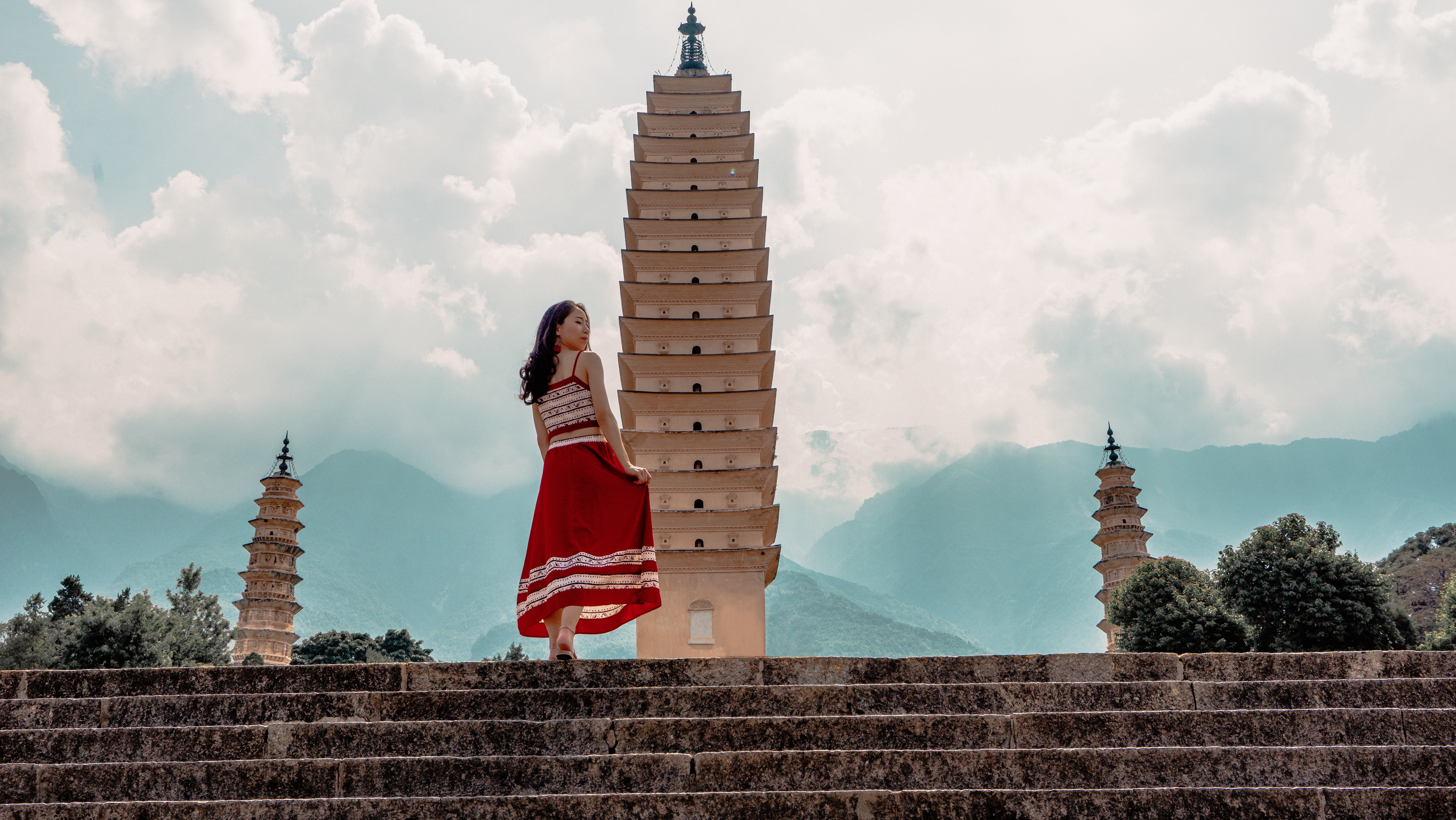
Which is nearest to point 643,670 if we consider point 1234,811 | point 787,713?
point 787,713

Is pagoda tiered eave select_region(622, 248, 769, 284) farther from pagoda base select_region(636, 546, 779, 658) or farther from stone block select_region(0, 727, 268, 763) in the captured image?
stone block select_region(0, 727, 268, 763)

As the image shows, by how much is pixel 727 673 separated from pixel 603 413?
5.60ft

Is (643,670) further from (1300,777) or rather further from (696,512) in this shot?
(696,512)

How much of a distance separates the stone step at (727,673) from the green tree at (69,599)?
104 feet

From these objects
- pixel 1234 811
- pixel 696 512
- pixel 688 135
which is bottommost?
pixel 1234 811

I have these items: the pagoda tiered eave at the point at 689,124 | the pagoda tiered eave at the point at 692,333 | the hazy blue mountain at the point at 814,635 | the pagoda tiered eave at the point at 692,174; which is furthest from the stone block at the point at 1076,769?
the hazy blue mountain at the point at 814,635

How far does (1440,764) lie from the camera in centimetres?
395

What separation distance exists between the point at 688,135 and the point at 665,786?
85.5ft

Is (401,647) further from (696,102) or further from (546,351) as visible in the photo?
(546,351)

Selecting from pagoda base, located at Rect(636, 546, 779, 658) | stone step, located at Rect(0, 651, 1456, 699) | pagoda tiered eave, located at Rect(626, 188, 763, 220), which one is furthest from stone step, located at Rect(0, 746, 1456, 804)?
pagoda tiered eave, located at Rect(626, 188, 763, 220)

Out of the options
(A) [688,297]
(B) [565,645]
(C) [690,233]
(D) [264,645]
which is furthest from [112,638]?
(B) [565,645]

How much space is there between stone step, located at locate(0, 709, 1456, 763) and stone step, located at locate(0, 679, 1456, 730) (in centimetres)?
24

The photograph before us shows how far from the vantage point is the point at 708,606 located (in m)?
22.3

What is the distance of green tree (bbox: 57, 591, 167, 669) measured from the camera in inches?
848
